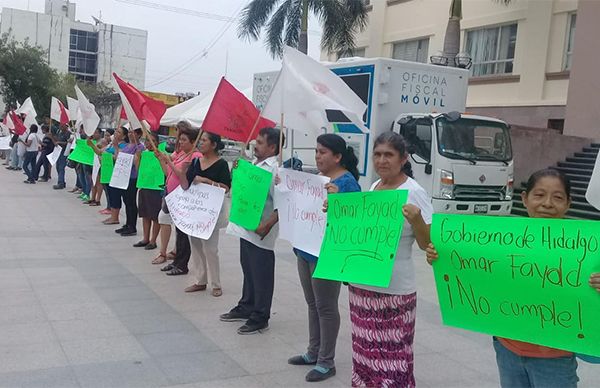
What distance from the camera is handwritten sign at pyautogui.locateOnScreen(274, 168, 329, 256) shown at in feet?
13.5

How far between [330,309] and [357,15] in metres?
23.8

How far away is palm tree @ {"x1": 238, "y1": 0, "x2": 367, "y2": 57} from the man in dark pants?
67.2 feet

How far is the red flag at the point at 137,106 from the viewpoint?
733 centimetres

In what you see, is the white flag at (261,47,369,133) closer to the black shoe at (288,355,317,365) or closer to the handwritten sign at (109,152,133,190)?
the black shoe at (288,355,317,365)

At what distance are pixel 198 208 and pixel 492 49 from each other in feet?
61.0

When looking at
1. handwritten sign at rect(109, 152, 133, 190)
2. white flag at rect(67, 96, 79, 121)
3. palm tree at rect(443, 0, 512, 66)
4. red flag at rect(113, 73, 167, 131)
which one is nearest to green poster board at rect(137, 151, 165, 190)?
red flag at rect(113, 73, 167, 131)

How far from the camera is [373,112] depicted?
11523 millimetres

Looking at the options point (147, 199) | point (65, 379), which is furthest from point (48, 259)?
point (65, 379)

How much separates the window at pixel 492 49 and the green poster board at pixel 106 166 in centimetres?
1568

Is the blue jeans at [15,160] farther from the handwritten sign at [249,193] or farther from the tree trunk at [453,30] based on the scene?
the handwritten sign at [249,193]

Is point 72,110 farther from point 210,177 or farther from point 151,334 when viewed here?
point 151,334

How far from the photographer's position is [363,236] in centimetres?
333

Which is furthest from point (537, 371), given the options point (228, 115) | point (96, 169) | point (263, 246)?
point (96, 169)

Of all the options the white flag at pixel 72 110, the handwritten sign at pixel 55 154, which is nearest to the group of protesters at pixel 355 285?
the handwritten sign at pixel 55 154
